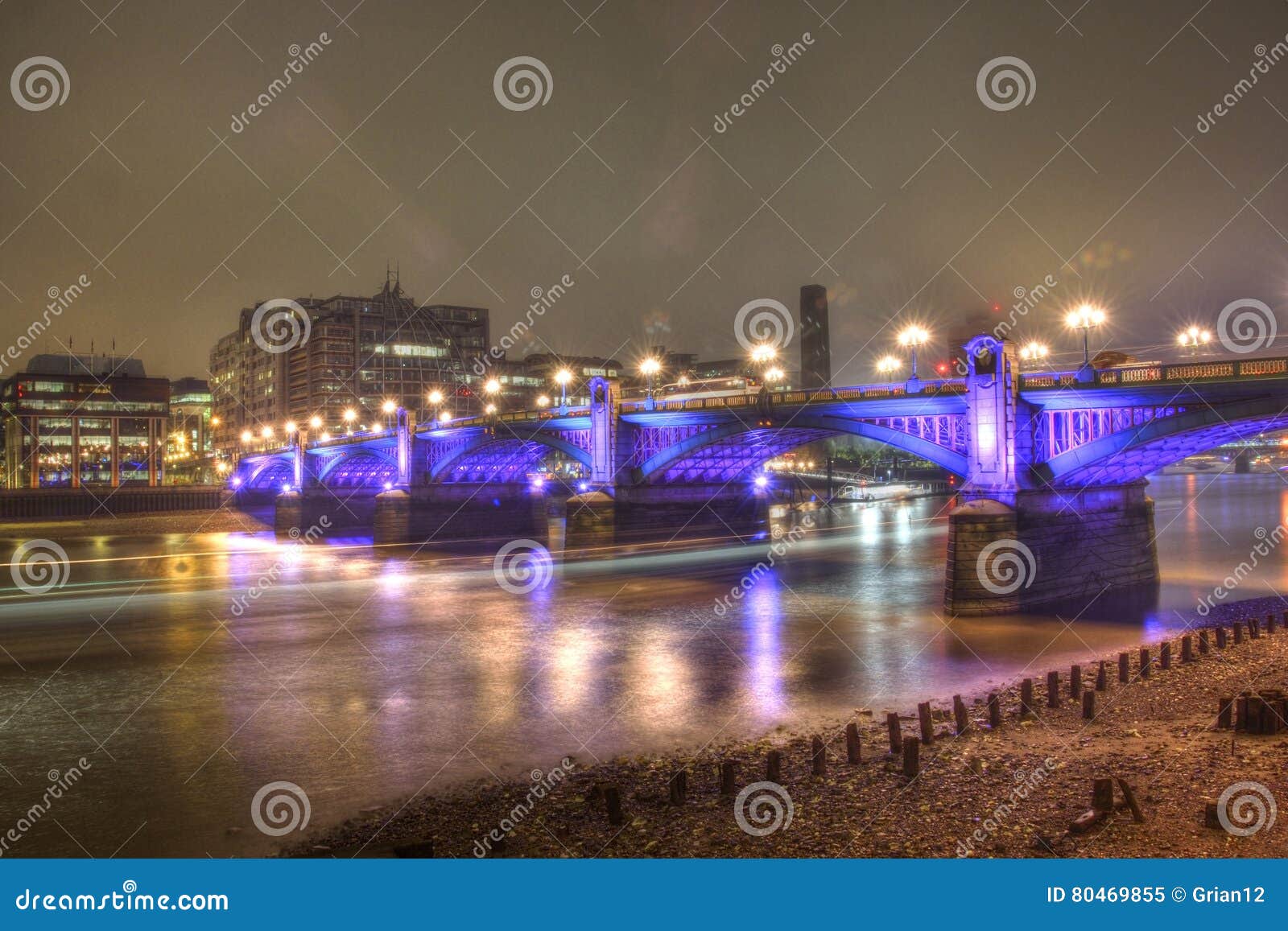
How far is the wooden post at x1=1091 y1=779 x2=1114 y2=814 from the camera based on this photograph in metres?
10.6

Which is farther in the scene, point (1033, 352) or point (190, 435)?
point (190, 435)

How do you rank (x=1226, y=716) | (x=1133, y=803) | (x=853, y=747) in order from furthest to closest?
1. (x=1226, y=716)
2. (x=853, y=747)
3. (x=1133, y=803)

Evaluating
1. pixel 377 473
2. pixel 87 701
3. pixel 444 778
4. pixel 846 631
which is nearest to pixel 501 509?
pixel 377 473

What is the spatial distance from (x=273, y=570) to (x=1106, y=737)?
44105 millimetres

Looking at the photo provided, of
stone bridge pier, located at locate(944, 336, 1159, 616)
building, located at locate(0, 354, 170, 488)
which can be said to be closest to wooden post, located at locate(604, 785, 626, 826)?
stone bridge pier, located at locate(944, 336, 1159, 616)

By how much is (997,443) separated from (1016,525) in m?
→ 3.18

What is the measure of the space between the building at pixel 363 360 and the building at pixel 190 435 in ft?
18.4

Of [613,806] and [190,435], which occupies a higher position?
[190,435]

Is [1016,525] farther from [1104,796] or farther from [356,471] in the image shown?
[356,471]

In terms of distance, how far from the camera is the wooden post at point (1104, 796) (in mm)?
10633

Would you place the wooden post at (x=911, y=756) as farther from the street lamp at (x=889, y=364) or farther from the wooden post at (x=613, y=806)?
the street lamp at (x=889, y=364)

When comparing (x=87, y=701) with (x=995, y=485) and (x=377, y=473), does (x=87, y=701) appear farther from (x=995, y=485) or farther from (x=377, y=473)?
(x=377, y=473)

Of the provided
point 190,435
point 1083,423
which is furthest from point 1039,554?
point 190,435

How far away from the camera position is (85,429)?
→ 126375mm
